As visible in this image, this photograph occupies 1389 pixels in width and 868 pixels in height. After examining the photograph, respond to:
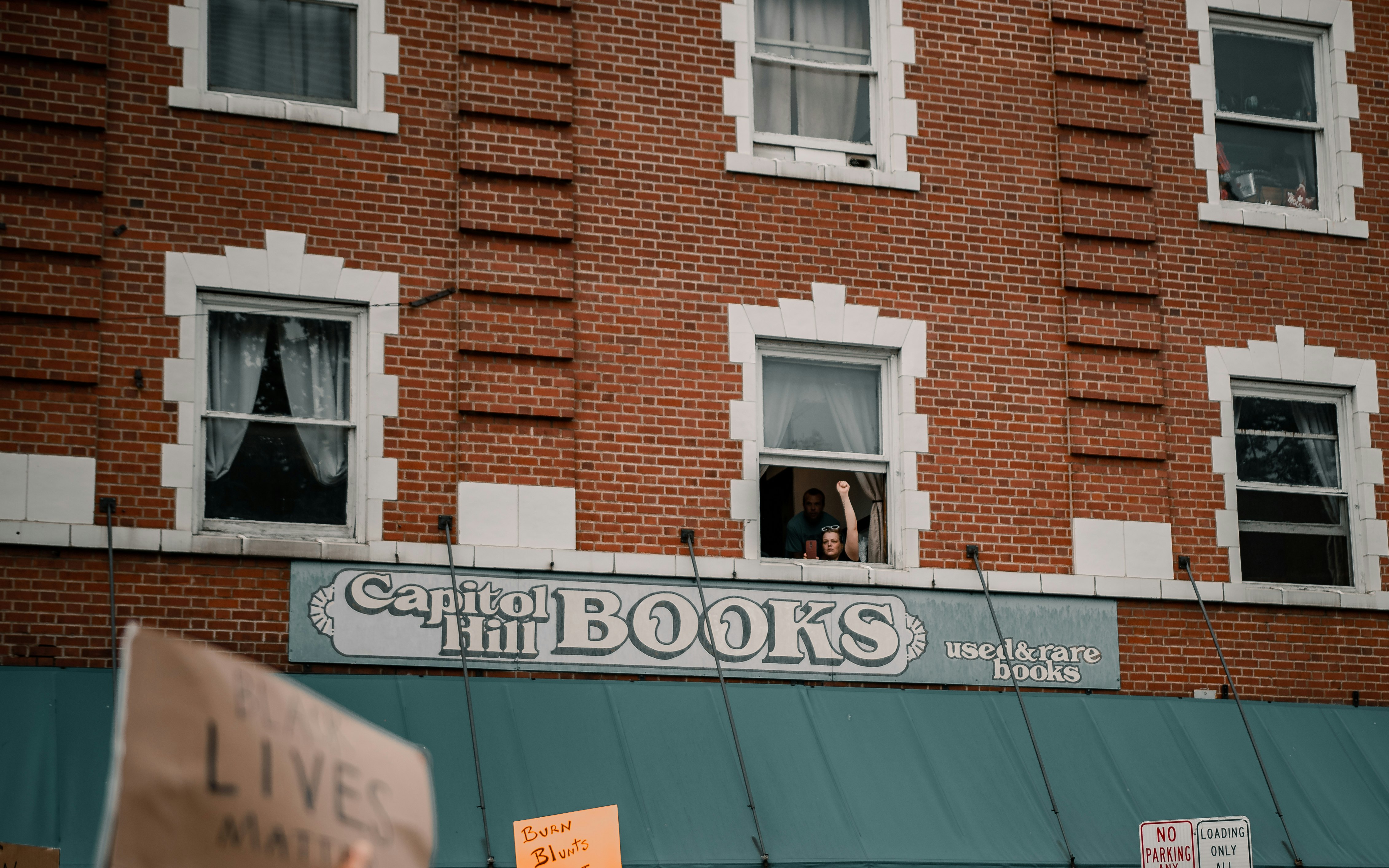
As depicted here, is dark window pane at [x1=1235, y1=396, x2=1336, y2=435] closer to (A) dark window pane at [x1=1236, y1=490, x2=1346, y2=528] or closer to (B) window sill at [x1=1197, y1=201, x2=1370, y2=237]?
(A) dark window pane at [x1=1236, y1=490, x2=1346, y2=528]

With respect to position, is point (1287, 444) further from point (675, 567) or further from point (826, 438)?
point (675, 567)

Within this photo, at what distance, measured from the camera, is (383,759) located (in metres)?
3.66

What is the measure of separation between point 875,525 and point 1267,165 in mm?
4756

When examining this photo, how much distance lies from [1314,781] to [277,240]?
26.7 feet

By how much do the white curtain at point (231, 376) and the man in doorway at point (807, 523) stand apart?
3.87 meters

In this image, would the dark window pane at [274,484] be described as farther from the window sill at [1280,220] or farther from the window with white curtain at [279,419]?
the window sill at [1280,220]

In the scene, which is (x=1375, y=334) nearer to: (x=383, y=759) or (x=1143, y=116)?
(x=1143, y=116)

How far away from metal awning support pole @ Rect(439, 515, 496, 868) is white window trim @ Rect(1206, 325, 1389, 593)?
5.92 meters

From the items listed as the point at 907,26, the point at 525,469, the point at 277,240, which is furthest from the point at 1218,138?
the point at 277,240

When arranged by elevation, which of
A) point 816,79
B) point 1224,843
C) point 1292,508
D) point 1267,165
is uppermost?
point 816,79

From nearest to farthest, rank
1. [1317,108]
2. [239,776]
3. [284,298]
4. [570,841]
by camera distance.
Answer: [239,776] → [570,841] → [284,298] → [1317,108]

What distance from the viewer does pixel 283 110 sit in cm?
989

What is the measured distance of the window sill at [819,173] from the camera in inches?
424

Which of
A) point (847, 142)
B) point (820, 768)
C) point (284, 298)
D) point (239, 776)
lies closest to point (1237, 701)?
point (820, 768)
